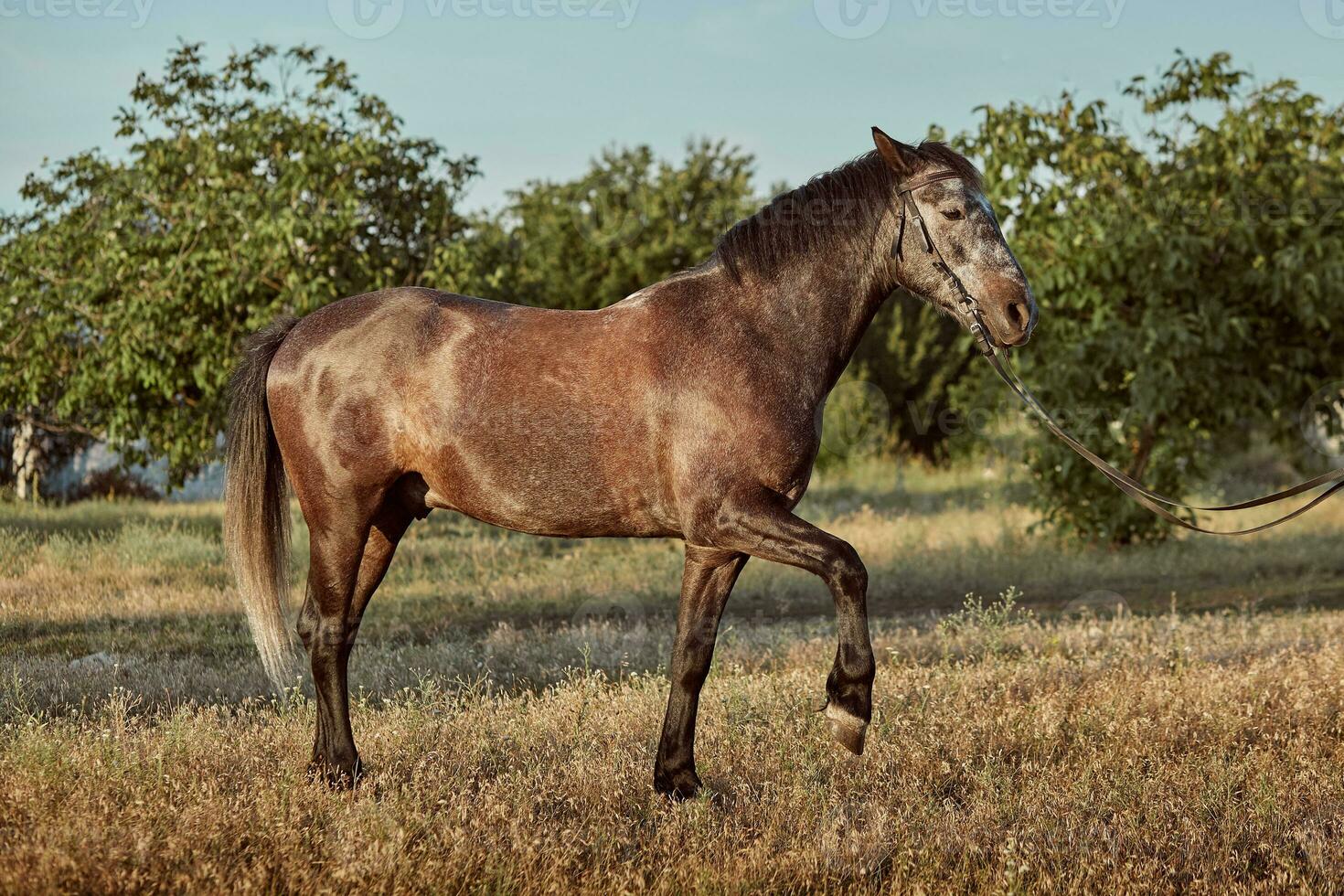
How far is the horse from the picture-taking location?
4.46 meters

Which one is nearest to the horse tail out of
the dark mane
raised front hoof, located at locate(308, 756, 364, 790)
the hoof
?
raised front hoof, located at locate(308, 756, 364, 790)

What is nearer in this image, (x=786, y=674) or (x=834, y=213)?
(x=834, y=213)

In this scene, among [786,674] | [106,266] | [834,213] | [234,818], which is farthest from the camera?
[106,266]

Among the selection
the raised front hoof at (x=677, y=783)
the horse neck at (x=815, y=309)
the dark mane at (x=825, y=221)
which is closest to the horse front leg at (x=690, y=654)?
the raised front hoof at (x=677, y=783)

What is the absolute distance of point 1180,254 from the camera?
39.6 ft

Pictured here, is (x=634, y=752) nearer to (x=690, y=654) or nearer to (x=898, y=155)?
(x=690, y=654)

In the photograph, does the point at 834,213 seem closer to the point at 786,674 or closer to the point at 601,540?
the point at 786,674

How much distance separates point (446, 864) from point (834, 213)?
9.25ft

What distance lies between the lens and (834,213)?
15.6 feet

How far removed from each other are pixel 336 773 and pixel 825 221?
9.75 feet

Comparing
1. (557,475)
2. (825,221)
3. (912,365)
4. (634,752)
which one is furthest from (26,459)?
(912,365)

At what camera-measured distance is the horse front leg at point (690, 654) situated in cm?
471

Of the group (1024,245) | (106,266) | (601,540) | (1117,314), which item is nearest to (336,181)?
(106,266)

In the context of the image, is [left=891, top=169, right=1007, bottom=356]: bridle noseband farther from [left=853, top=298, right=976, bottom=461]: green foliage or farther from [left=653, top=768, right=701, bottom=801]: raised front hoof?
[left=853, top=298, right=976, bottom=461]: green foliage
